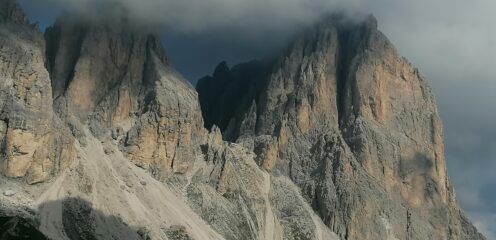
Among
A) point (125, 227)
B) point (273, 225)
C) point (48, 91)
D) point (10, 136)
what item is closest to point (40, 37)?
point (48, 91)

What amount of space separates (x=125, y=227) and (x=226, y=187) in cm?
3731

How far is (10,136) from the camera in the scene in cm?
15438

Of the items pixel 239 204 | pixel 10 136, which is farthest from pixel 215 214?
pixel 10 136

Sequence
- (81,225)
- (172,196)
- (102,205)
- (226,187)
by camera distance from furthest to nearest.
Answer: (226,187) < (172,196) < (102,205) < (81,225)

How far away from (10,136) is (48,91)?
13.8 metres

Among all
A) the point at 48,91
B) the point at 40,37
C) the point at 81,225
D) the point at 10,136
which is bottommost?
the point at 81,225

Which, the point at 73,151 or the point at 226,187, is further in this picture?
the point at 226,187

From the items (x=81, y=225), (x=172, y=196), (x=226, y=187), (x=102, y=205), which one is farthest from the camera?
(x=226, y=187)

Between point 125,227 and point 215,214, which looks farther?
point 215,214

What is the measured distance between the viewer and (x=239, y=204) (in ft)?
627

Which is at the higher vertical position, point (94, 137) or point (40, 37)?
point (40, 37)

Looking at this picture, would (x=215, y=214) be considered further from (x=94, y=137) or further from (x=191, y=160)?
(x=94, y=137)

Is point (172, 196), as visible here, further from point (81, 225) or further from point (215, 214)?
point (81, 225)

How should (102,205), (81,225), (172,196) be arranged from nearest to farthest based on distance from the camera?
(81,225), (102,205), (172,196)
